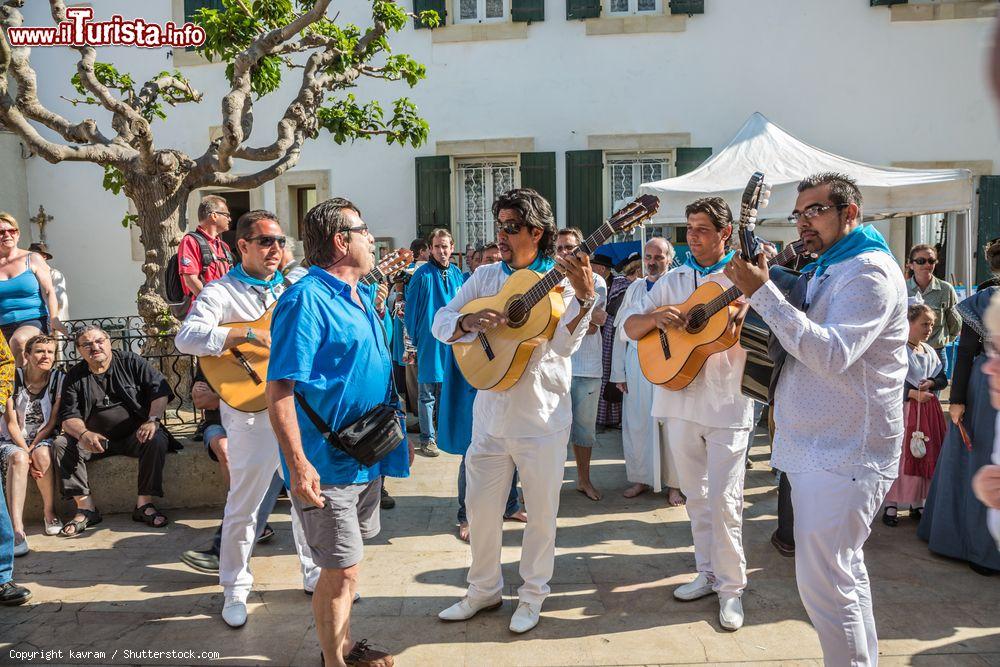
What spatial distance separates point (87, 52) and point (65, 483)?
4.38 meters

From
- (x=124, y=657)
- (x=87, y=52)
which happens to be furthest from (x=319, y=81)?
(x=124, y=657)

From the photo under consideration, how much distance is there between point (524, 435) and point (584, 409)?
2.22 meters

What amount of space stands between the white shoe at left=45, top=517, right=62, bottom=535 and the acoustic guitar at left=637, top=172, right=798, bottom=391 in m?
4.12

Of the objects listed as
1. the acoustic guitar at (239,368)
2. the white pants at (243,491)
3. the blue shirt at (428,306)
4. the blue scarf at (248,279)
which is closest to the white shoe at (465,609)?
the white pants at (243,491)

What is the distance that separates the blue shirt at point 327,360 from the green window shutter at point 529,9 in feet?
30.3

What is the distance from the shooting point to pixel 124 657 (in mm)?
3408

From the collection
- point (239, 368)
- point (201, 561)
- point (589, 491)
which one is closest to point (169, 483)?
point (201, 561)

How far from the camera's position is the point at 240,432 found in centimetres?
379

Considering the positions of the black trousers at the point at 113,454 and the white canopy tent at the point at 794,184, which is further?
the white canopy tent at the point at 794,184

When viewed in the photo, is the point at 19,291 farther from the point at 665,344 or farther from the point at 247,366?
the point at 665,344

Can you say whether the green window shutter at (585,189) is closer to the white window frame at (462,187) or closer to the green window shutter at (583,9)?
the white window frame at (462,187)

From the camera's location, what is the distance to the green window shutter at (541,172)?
36.5 ft

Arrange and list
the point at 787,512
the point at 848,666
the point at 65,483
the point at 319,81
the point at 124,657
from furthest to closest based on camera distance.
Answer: the point at 319,81
the point at 65,483
the point at 787,512
the point at 124,657
the point at 848,666

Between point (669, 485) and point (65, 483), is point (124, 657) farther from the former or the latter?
point (669, 485)
